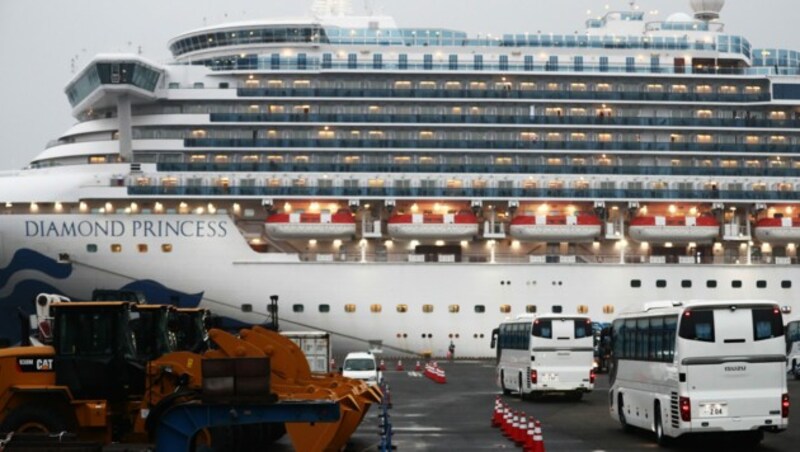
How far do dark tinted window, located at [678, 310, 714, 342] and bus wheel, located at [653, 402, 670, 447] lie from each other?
187 centimetres

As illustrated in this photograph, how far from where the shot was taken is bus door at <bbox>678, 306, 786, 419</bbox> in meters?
21.3

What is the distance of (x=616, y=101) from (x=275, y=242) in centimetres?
1585

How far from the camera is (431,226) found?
2119 inches

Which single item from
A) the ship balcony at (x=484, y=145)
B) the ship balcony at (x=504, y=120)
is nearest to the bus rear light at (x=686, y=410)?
the ship balcony at (x=484, y=145)

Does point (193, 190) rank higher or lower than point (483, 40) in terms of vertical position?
lower

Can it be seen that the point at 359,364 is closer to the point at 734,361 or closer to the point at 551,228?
the point at 734,361

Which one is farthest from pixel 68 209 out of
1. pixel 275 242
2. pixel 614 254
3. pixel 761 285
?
pixel 761 285

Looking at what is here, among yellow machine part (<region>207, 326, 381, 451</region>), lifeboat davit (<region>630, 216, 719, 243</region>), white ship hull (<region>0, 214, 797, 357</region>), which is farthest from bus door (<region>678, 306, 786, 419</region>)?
lifeboat davit (<region>630, 216, 719, 243</region>)

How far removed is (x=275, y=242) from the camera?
5391cm

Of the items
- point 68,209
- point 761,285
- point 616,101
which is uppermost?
point 616,101

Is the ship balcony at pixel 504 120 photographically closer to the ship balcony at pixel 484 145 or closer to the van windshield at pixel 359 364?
the ship balcony at pixel 484 145

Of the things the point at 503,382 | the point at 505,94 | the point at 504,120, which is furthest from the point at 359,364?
the point at 505,94

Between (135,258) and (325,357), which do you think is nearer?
(325,357)

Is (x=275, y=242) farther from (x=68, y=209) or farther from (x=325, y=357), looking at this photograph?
(x=325, y=357)
